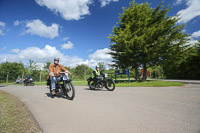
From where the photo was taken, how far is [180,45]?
12.4m

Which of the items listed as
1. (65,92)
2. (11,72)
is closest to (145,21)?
(65,92)

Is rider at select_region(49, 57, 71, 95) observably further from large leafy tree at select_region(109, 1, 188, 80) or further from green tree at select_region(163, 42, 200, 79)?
green tree at select_region(163, 42, 200, 79)

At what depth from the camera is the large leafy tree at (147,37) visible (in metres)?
11.7

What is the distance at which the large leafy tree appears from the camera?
11672mm

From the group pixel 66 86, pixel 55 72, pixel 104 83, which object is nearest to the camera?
pixel 66 86

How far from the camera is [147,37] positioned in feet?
38.0

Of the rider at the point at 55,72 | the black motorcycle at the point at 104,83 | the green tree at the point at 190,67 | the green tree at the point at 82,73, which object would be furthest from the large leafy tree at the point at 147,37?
the green tree at the point at 82,73

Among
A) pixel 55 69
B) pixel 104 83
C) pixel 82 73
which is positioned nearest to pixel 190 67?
pixel 104 83

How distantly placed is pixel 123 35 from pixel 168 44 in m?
5.30

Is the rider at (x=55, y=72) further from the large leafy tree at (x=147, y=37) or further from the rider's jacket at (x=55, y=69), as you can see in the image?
the large leafy tree at (x=147, y=37)

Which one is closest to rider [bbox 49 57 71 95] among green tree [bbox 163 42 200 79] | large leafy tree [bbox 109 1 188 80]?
large leafy tree [bbox 109 1 188 80]

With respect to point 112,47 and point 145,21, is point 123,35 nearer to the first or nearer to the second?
point 112,47

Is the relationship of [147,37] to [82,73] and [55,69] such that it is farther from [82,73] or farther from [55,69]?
[82,73]

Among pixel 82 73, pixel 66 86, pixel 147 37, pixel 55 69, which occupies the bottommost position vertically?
pixel 66 86
